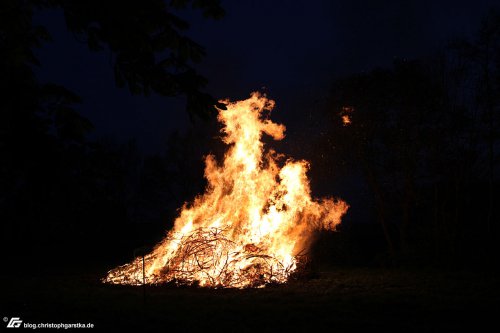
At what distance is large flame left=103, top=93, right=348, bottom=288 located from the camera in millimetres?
13867

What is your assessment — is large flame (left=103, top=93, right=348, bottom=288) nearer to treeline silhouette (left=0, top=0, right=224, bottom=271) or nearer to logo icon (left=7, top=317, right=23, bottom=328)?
logo icon (left=7, top=317, right=23, bottom=328)

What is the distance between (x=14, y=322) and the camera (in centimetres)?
716

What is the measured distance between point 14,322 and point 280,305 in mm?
4818

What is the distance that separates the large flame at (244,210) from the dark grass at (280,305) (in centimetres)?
162

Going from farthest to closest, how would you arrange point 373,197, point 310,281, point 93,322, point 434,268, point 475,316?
point 373,197 < point 434,268 < point 310,281 < point 475,316 < point 93,322

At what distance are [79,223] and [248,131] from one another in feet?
32.8

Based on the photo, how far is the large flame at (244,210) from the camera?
1387 cm

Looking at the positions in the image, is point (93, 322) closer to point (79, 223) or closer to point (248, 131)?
point (79, 223)

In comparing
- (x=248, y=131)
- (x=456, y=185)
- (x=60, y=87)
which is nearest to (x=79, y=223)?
(x=60, y=87)

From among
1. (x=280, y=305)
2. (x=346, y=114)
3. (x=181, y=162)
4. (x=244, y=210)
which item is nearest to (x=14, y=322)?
(x=280, y=305)

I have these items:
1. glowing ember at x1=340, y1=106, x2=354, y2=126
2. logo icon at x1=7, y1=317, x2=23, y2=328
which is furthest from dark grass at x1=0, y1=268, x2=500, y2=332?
glowing ember at x1=340, y1=106, x2=354, y2=126

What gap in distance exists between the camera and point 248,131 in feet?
49.7

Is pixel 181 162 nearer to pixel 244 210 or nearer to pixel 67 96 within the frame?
pixel 244 210

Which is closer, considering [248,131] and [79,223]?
[79,223]
